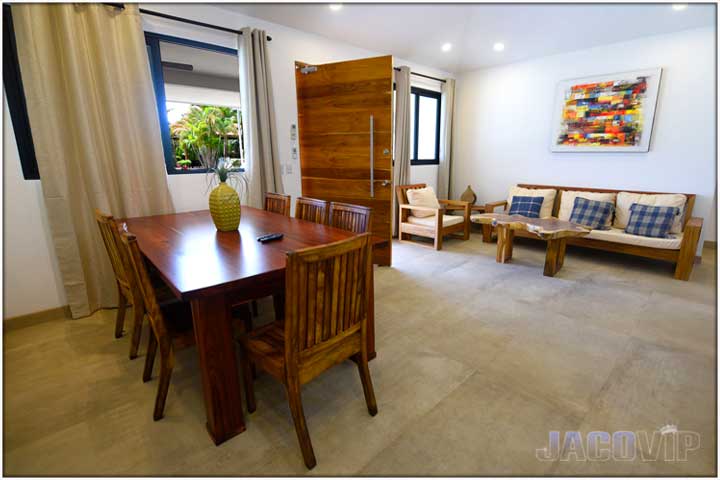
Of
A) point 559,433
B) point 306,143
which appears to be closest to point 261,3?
point 306,143

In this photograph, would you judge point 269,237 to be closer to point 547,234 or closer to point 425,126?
point 547,234

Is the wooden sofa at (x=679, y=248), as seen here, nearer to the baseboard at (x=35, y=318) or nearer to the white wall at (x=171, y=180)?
the white wall at (x=171, y=180)

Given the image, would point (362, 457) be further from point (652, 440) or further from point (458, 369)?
point (652, 440)

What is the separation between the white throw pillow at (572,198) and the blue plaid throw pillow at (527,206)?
267 mm

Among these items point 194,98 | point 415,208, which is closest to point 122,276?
point 194,98

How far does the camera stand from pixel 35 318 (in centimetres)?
250

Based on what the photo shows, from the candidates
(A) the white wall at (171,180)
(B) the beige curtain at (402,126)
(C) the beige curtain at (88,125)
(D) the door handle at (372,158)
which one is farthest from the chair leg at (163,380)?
(B) the beige curtain at (402,126)

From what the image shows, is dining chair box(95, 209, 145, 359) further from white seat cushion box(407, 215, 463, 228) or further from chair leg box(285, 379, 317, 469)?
Answer: white seat cushion box(407, 215, 463, 228)

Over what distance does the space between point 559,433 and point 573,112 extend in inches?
168

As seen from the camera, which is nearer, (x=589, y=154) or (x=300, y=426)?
(x=300, y=426)

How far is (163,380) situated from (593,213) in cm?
450

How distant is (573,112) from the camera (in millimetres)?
4410

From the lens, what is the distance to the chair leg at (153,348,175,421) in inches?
61.1

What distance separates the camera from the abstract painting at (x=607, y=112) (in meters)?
3.92
